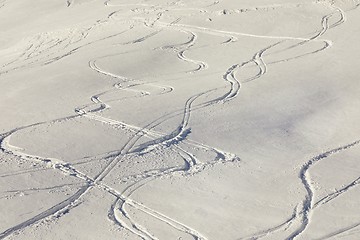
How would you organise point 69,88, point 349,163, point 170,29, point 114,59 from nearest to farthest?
point 349,163, point 69,88, point 114,59, point 170,29

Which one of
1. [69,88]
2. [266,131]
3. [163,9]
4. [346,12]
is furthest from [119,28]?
[266,131]

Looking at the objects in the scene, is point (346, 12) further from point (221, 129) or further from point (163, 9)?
point (221, 129)

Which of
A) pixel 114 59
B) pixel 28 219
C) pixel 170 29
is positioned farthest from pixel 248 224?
pixel 170 29

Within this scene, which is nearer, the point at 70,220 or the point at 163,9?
the point at 70,220

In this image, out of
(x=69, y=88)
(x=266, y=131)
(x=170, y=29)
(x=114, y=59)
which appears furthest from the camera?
(x=170, y=29)

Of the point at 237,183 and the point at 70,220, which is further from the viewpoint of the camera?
the point at 237,183

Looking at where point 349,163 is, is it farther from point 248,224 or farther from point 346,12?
point 346,12
